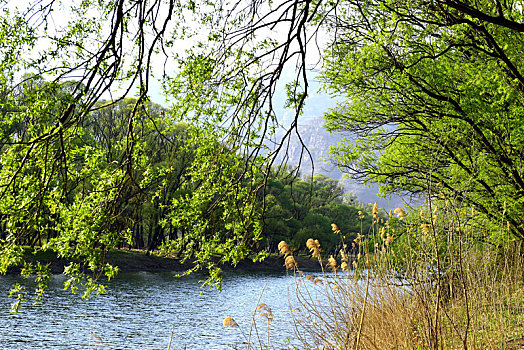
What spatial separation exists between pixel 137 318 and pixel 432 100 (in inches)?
500

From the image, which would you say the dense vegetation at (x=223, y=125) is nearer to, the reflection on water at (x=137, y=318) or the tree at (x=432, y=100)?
the tree at (x=432, y=100)

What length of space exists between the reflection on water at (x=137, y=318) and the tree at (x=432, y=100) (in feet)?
15.3

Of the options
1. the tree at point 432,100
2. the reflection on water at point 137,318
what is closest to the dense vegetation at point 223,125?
the tree at point 432,100

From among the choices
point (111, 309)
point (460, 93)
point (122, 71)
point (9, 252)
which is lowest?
point (111, 309)

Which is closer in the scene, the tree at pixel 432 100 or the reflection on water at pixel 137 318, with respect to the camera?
the tree at pixel 432 100

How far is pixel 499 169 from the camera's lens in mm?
9445

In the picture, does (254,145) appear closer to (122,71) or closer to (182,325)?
(122,71)

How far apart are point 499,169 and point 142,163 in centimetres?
753

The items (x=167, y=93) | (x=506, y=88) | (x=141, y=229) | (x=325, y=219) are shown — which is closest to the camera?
(x=167, y=93)

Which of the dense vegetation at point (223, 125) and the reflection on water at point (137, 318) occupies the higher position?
the dense vegetation at point (223, 125)

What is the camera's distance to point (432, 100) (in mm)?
10297

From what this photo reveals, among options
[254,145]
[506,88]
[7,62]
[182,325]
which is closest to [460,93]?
[506,88]

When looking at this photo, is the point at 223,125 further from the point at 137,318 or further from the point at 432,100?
the point at 137,318

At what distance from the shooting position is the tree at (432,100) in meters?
8.30
